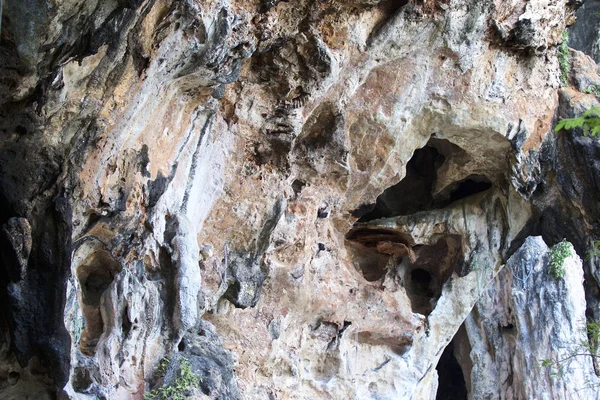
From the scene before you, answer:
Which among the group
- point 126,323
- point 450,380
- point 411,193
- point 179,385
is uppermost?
point 411,193

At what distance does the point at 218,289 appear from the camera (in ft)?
22.3

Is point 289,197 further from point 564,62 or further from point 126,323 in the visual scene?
point 564,62

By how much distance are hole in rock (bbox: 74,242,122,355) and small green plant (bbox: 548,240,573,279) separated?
22.6 feet

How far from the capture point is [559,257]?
10.3 metres

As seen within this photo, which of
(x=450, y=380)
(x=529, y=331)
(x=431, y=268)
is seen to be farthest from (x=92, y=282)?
(x=450, y=380)

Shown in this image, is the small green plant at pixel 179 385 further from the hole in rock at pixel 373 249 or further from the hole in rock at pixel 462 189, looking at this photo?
the hole in rock at pixel 462 189

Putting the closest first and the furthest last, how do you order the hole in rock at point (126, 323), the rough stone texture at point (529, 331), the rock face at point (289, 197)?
the rock face at point (289, 197)
the hole in rock at point (126, 323)
the rough stone texture at point (529, 331)

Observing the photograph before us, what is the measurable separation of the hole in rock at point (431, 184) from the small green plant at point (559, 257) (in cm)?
127

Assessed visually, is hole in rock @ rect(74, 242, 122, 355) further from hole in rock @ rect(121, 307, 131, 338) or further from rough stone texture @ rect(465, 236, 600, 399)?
rough stone texture @ rect(465, 236, 600, 399)

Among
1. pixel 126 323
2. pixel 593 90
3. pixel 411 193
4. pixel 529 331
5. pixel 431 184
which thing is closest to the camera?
pixel 126 323

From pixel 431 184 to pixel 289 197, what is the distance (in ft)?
12.8

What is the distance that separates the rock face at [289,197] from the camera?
4.32 metres

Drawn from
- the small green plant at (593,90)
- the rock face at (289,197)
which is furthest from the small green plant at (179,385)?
the small green plant at (593,90)

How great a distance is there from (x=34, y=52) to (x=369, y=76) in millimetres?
4689
